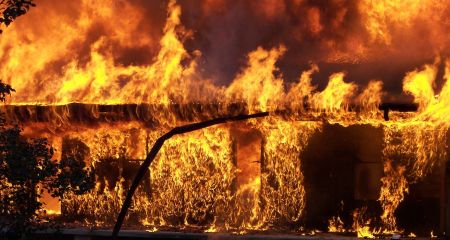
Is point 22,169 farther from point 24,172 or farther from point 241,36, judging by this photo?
point 241,36

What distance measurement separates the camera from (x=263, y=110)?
54.7ft

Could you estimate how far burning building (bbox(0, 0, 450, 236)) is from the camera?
1659 cm

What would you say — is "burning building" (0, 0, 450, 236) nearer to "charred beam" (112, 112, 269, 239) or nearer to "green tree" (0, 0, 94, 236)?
"charred beam" (112, 112, 269, 239)

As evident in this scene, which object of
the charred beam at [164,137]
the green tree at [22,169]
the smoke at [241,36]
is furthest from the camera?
the smoke at [241,36]

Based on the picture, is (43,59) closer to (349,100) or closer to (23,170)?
(349,100)

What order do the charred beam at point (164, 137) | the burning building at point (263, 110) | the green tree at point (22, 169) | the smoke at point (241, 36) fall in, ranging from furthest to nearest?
the smoke at point (241, 36) → the burning building at point (263, 110) → the charred beam at point (164, 137) → the green tree at point (22, 169)

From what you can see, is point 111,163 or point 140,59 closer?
point 111,163

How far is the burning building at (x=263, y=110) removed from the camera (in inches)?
653

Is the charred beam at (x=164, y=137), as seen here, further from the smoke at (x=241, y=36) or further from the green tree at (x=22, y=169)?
the green tree at (x=22, y=169)

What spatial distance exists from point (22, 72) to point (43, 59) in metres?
0.72

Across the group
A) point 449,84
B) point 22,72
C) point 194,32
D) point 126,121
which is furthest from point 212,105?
point 22,72

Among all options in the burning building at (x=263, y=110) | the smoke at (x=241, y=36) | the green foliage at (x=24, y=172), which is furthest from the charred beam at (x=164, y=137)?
the green foliage at (x=24, y=172)

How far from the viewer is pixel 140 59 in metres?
20.1

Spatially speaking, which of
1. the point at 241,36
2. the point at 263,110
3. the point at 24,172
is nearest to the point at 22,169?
the point at 24,172
